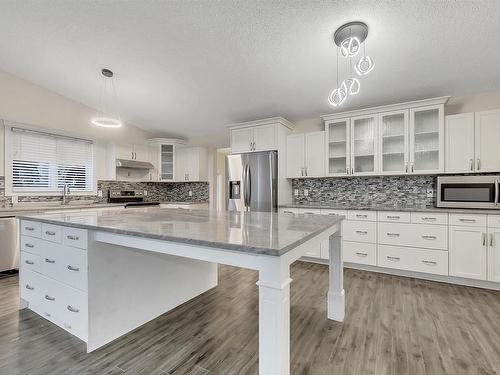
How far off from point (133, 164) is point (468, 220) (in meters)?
5.34

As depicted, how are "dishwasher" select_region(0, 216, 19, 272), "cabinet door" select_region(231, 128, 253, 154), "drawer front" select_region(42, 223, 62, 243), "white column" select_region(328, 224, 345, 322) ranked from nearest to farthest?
"drawer front" select_region(42, 223, 62, 243)
"white column" select_region(328, 224, 345, 322)
"dishwasher" select_region(0, 216, 19, 272)
"cabinet door" select_region(231, 128, 253, 154)

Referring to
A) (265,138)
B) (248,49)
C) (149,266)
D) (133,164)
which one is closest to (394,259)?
(265,138)

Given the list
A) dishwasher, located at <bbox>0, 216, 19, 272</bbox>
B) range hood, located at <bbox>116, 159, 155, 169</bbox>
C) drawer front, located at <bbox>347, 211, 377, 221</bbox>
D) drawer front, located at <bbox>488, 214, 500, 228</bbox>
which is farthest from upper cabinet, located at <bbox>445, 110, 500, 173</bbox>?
dishwasher, located at <bbox>0, 216, 19, 272</bbox>

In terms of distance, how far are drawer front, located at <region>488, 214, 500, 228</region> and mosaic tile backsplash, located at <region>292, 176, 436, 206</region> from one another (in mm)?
748

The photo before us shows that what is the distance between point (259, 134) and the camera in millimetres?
4195

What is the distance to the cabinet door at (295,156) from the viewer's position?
4.04 m

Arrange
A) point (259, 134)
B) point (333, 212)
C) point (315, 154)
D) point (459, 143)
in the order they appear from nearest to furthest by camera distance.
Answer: point (459, 143) → point (333, 212) → point (315, 154) → point (259, 134)

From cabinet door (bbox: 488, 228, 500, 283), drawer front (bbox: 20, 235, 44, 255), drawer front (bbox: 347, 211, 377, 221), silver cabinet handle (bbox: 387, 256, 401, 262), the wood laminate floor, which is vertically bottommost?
the wood laminate floor

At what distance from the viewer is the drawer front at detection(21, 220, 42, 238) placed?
2100 mm

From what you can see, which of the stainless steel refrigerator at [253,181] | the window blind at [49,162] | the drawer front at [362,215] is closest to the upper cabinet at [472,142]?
the drawer front at [362,215]

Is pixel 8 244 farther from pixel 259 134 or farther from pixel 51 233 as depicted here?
pixel 259 134

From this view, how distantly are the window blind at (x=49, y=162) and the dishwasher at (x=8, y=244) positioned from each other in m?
0.85

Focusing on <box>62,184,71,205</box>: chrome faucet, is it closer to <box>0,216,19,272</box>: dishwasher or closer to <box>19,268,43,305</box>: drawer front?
<box>0,216,19,272</box>: dishwasher

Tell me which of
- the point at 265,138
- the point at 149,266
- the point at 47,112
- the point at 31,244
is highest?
the point at 47,112
